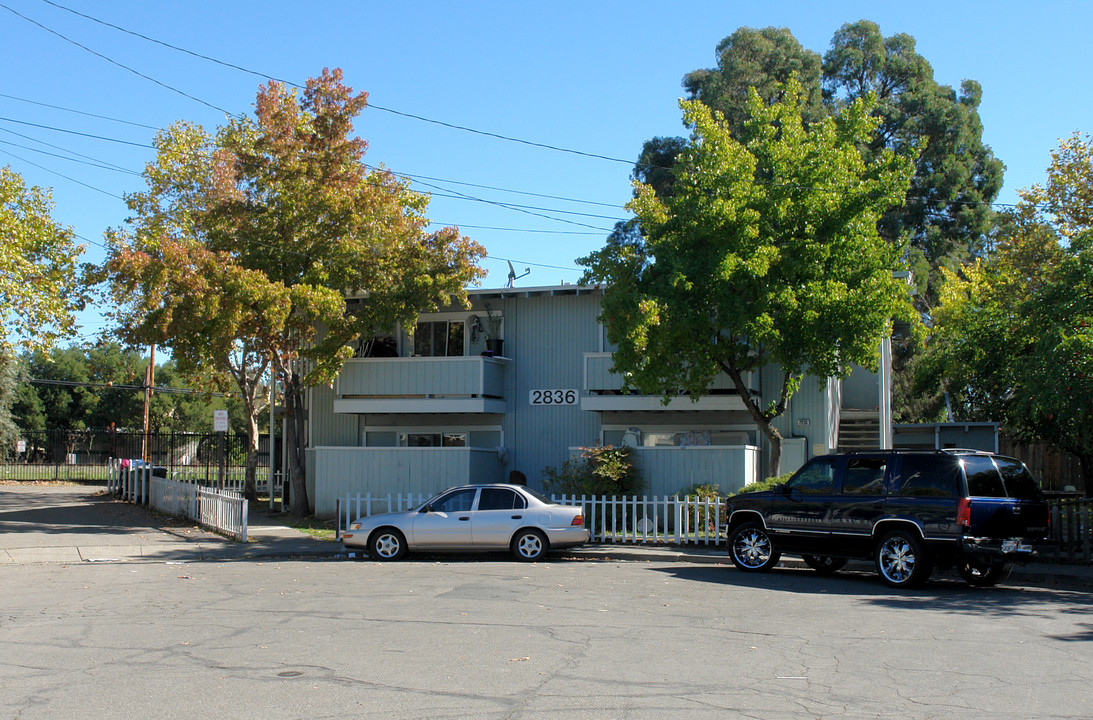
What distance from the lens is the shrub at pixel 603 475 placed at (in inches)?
784

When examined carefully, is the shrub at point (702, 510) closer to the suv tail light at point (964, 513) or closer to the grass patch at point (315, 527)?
the suv tail light at point (964, 513)

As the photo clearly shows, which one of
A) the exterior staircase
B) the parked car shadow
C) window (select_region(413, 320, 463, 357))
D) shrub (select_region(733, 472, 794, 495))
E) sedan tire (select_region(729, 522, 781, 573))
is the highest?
window (select_region(413, 320, 463, 357))

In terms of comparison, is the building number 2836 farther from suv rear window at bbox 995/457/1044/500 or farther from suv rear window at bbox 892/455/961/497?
suv rear window at bbox 995/457/1044/500

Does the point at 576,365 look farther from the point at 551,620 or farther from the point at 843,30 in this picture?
the point at 843,30

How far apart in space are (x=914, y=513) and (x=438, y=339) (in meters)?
14.8

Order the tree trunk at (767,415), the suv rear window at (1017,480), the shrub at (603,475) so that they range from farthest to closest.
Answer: the shrub at (603,475)
the tree trunk at (767,415)
the suv rear window at (1017,480)

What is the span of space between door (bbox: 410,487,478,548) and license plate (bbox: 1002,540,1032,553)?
8.12 metres

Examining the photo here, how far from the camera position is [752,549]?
15195 mm

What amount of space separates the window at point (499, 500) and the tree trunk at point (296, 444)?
8816 millimetres

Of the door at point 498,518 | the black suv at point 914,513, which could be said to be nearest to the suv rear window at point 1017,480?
the black suv at point 914,513

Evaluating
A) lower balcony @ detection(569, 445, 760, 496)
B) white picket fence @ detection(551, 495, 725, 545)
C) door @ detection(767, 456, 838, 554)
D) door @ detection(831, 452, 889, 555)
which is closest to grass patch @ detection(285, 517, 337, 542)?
white picket fence @ detection(551, 495, 725, 545)

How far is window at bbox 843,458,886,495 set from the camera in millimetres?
13828

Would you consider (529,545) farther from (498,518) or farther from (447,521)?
(447,521)

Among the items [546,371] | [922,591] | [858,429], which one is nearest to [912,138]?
[858,429]
